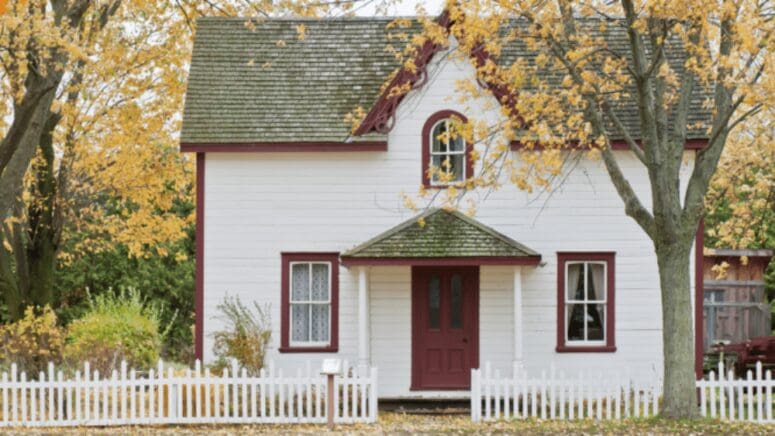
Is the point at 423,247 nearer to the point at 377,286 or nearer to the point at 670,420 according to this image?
the point at 377,286

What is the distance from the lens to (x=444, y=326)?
876 inches

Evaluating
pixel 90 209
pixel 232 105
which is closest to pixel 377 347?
pixel 232 105

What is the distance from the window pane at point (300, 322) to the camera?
22250mm

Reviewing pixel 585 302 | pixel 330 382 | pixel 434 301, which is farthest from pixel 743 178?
pixel 330 382

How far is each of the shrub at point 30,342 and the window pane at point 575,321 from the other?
942 centimetres

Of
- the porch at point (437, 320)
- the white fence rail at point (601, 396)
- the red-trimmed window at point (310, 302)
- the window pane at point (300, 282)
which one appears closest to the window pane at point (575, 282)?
the porch at point (437, 320)

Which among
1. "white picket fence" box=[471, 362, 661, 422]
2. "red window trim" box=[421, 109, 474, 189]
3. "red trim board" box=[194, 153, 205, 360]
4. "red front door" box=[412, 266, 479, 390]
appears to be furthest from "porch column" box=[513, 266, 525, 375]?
"red trim board" box=[194, 153, 205, 360]

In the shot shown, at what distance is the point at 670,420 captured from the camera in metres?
17.9

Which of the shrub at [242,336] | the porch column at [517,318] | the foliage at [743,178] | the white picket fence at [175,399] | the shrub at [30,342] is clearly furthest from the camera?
the foliage at [743,178]

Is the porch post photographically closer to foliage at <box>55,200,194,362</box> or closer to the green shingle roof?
the green shingle roof

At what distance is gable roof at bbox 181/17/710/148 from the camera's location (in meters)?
22.1

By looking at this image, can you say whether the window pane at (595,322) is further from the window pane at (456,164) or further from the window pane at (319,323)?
the window pane at (319,323)

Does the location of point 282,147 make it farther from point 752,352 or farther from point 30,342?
point 752,352

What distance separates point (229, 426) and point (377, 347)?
13.1ft
